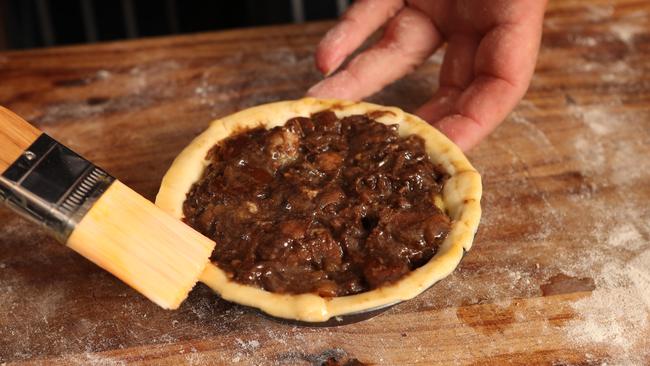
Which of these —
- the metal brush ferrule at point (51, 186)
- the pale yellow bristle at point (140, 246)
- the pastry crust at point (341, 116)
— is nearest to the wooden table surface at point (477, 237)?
the pastry crust at point (341, 116)

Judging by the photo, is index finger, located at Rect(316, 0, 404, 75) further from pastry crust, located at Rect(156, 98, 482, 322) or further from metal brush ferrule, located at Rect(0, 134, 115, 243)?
metal brush ferrule, located at Rect(0, 134, 115, 243)

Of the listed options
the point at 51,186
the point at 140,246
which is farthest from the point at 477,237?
the point at 51,186

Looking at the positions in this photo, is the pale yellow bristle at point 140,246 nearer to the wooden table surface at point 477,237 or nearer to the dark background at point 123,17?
the wooden table surface at point 477,237

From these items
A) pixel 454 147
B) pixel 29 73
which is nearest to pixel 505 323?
pixel 454 147

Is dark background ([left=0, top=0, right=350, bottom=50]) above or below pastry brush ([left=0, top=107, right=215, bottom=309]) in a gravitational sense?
below

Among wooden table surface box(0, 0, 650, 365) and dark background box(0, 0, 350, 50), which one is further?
dark background box(0, 0, 350, 50)

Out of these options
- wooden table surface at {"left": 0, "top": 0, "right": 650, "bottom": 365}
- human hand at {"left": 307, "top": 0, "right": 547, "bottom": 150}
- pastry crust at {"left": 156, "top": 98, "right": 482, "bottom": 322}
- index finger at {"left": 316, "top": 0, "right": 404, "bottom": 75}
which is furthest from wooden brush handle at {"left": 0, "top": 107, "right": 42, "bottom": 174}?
index finger at {"left": 316, "top": 0, "right": 404, "bottom": 75}

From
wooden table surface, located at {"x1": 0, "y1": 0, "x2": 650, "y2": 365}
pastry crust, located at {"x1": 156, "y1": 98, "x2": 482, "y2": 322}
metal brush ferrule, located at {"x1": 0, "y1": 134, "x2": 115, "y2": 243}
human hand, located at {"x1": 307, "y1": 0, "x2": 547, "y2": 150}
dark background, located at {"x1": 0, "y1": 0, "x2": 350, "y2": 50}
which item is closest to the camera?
metal brush ferrule, located at {"x1": 0, "y1": 134, "x2": 115, "y2": 243}

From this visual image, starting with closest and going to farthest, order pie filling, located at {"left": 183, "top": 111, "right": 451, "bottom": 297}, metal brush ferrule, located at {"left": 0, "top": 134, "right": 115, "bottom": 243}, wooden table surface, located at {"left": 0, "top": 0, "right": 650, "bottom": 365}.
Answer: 1. metal brush ferrule, located at {"left": 0, "top": 134, "right": 115, "bottom": 243}
2. pie filling, located at {"left": 183, "top": 111, "right": 451, "bottom": 297}
3. wooden table surface, located at {"left": 0, "top": 0, "right": 650, "bottom": 365}
